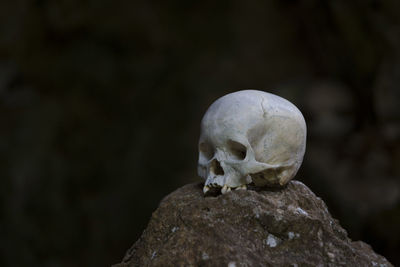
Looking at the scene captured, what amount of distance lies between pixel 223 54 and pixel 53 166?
2187 mm

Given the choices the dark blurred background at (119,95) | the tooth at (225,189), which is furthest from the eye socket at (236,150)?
the dark blurred background at (119,95)

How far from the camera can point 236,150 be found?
73.2 inches

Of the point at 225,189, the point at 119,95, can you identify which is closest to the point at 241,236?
the point at 225,189

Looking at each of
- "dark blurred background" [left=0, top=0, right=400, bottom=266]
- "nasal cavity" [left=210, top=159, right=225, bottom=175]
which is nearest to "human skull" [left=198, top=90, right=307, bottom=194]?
"nasal cavity" [left=210, top=159, right=225, bottom=175]

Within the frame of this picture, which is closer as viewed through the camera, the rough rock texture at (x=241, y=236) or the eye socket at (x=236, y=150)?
the rough rock texture at (x=241, y=236)

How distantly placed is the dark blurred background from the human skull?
Answer: 9.40 feet

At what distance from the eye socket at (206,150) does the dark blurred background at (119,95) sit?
9.29 ft

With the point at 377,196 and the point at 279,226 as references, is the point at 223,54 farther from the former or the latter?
the point at 279,226

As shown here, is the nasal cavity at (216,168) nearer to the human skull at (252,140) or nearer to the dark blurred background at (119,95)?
the human skull at (252,140)

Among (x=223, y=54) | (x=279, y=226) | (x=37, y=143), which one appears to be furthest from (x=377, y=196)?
(x=37, y=143)

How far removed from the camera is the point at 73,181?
5.15 metres

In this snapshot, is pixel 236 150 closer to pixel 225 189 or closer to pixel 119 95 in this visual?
pixel 225 189

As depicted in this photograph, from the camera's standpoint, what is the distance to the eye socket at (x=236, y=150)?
71.9 inches

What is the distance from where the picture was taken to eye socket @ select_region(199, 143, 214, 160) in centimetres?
196
